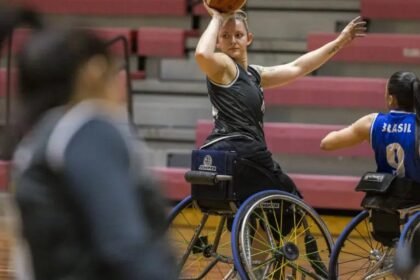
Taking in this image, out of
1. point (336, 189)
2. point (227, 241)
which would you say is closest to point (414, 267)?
point (227, 241)

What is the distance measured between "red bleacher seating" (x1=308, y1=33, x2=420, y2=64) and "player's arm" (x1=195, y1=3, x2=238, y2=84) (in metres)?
3.30

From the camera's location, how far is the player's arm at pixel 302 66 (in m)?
3.96

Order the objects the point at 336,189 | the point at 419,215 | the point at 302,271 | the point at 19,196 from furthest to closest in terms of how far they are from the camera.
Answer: the point at 336,189, the point at 302,271, the point at 419,215, the point at 19,196

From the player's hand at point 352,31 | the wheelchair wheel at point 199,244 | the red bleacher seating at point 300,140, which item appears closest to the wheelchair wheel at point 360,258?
the wheelchair wheel at point 199,244

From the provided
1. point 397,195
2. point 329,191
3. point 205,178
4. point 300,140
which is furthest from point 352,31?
point 300,140

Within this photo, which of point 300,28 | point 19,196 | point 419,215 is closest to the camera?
point 19,196

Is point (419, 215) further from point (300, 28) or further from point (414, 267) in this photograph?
point (300, 28)

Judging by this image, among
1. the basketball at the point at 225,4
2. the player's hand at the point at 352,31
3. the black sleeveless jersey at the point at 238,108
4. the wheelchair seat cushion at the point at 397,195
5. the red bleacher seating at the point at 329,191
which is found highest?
the basketball at the point at 225,4

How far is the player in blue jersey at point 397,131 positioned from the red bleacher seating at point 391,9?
3.53 m

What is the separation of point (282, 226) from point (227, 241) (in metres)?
0.28

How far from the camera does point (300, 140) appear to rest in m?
6.59

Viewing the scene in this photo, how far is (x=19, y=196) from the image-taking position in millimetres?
1372

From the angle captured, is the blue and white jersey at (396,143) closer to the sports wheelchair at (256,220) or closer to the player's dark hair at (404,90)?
the player's dark hair at (404,90)

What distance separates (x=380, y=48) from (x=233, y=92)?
3.39 m
